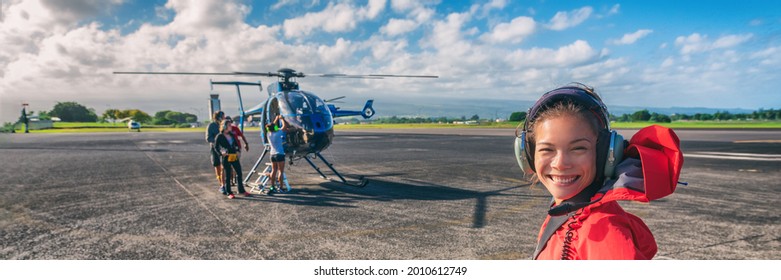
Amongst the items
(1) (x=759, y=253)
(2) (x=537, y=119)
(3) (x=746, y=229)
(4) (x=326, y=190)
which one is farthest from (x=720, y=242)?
(4) (x=326, y=190)

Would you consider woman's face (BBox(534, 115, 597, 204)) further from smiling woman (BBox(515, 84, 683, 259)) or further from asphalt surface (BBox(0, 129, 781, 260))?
asphalt surface (BBox(0, 129, 781, 260))

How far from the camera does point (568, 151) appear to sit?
161 cm

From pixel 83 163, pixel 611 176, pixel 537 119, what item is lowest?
pixel 83 163

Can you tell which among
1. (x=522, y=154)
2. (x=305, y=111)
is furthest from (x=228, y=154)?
(x=522, y=154)

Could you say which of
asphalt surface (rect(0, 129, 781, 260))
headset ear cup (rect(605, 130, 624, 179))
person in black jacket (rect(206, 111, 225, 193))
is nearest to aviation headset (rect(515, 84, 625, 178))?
headset ear cup (rect(605, 130, 624, 179))

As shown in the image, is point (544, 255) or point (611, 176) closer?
point (611, 176)

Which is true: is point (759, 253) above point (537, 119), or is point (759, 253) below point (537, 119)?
below

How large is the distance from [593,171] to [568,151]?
0.14m

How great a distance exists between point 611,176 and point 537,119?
38 cm

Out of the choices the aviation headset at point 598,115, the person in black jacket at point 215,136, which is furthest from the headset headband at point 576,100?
the person in black jacket at point 215,136
